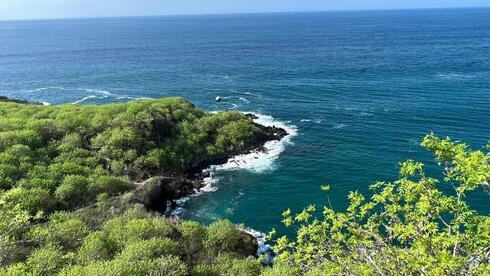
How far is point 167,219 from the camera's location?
50062mm

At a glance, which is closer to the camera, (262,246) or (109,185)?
(262,246)

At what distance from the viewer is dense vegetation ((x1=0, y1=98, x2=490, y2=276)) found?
66.4 ft

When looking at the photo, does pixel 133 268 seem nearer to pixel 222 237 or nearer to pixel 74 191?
pixel 222 237

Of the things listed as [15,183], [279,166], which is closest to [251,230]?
[279,166]

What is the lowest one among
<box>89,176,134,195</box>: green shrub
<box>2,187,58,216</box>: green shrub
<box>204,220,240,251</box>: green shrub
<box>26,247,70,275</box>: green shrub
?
<box>204,220,240,251</box>: green shrub

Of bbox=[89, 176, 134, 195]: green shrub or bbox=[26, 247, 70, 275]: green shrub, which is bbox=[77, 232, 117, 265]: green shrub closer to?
bbox=[26, 247, 70, 275]: green shrub

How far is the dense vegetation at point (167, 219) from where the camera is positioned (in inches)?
797

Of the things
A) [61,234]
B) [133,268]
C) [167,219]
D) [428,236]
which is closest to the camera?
[428,236]

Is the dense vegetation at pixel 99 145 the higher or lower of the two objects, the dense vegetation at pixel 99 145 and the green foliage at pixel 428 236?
the lower

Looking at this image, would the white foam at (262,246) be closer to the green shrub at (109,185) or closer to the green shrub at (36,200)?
the green shrub at (109,185)

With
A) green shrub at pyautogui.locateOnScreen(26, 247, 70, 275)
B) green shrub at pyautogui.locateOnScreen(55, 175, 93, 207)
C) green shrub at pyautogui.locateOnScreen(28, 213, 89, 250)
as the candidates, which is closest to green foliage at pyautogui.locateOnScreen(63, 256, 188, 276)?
green shrub at pyautogui.locateOnScreen(26, 247, 70, 275)

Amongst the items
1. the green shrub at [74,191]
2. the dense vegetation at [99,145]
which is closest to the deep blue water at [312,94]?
the dense vegetation at [99,145]

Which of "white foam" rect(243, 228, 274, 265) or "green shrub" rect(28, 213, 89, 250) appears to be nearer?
"green shrub" rect(28, 213, 89, 250)

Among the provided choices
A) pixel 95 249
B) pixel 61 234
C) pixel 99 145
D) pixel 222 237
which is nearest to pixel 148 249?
pixel 95 249
